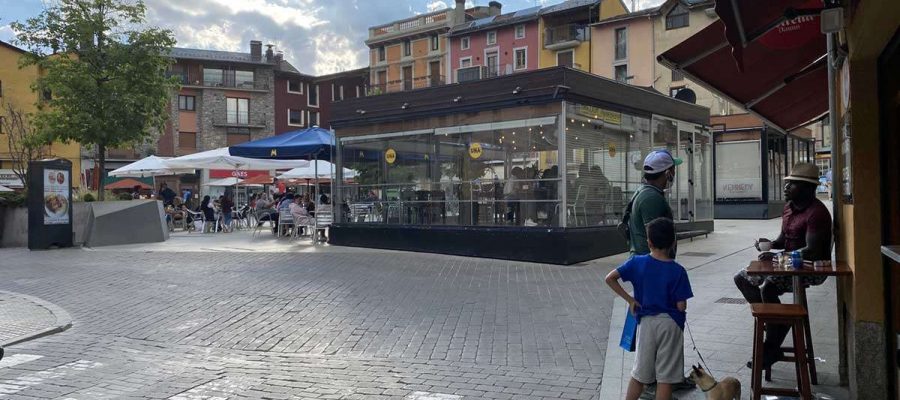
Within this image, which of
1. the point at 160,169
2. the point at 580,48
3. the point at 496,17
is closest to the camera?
the point at 160,169

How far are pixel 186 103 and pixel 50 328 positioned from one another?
51.7 meters

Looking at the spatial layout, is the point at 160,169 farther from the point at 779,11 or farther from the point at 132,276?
the point at 779,11

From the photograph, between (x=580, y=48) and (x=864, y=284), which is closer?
(x=864, y=284)

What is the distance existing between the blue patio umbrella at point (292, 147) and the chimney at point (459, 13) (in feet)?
133

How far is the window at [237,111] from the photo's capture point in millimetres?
56469

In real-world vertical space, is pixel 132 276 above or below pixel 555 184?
below

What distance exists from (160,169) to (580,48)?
32619mm

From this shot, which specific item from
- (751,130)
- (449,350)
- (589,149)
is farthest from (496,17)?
(449,350)

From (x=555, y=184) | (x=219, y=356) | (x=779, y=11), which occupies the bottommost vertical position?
(x=219, y=356)

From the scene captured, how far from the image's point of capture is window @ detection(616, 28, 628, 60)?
44.0 m

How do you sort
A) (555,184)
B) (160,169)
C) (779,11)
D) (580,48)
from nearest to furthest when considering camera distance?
(779,11), (555,184), (160,169), (580,48)

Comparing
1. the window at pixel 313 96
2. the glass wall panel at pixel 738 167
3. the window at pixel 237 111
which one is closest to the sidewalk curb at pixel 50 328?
the glass wall panel at pixel 738 167

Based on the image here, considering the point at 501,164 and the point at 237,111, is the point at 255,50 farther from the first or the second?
the point at 501,164

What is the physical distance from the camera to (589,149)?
12.6 meters
